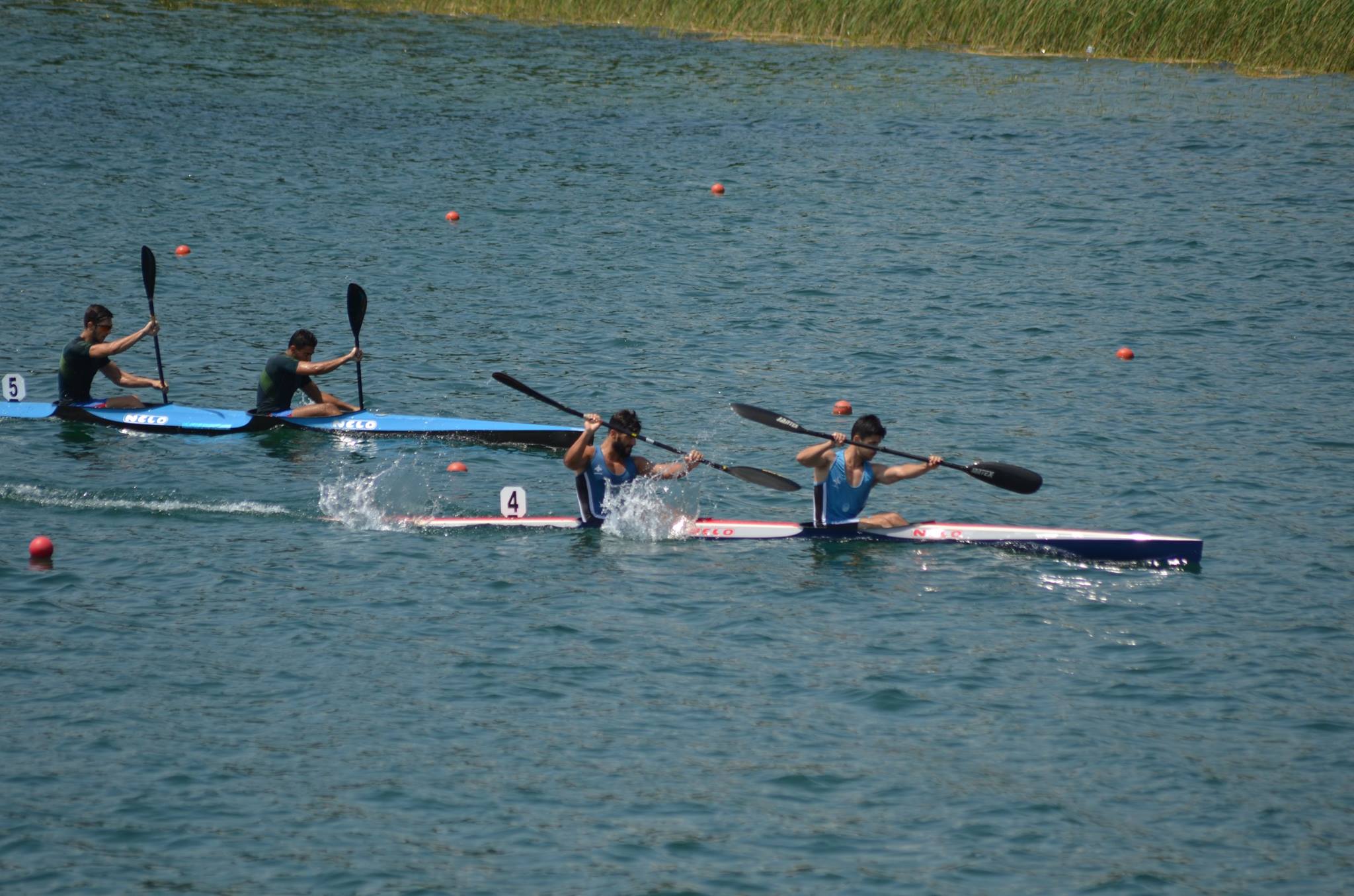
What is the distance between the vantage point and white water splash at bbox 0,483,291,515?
51.1 ft

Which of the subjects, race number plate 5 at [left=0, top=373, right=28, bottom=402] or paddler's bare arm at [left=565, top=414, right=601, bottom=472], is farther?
race number plate 5 at [left=0, top=373, right=28, bottom=402]

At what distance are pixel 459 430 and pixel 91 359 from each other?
4505mm

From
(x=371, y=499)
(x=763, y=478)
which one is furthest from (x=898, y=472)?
(x=371, y=499)

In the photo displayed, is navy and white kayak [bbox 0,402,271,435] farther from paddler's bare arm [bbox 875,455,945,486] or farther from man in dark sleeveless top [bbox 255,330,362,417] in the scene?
paddler's bare arm [bbox 875,455,945,486]

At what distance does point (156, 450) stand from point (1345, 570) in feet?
41.1

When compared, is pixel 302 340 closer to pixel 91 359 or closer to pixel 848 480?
pixel 91 359

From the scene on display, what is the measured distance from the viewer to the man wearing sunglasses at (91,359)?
59.6ft

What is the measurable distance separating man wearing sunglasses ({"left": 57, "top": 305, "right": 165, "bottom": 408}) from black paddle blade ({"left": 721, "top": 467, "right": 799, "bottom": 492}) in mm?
7399

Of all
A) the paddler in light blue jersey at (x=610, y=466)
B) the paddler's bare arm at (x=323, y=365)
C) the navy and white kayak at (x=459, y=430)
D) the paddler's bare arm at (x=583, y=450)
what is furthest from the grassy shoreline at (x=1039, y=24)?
the paddler's bare arm at (x=583, y=450)

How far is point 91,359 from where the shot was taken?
18219 mm

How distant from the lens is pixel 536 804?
10.4m

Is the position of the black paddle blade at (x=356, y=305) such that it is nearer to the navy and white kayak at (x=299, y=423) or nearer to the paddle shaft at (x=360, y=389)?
the paddle shaft at (x=360, y=389)

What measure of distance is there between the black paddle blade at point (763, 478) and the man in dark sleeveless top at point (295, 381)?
201 inches

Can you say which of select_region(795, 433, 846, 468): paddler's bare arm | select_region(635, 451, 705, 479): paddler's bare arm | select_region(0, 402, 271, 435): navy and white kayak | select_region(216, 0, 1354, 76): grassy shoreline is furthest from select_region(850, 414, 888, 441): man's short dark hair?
select_region(216, 0, 1354, 76): grassy shoreline
